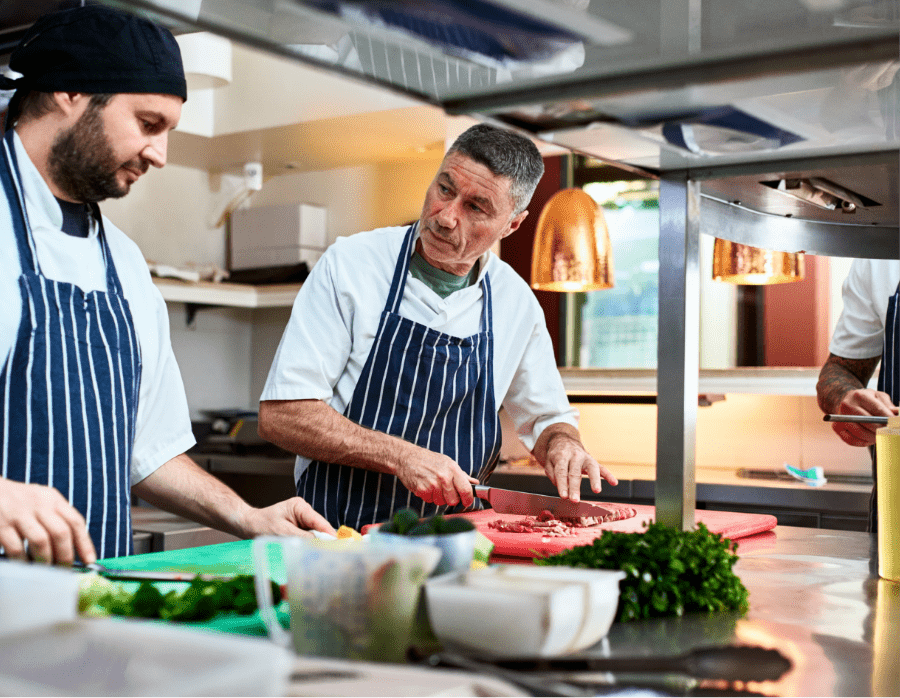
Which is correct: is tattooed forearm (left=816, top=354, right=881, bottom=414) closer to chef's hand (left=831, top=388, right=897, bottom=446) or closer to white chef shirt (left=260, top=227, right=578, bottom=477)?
chef's hand (left=831, top=388, right=897, bottom=446)

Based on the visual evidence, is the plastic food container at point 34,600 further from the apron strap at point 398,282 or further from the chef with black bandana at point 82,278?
the apron strap at point 398,282

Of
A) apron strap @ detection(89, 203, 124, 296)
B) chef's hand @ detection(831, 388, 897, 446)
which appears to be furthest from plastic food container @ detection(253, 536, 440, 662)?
chef's hand @ detection(831, 388, 897, 446)

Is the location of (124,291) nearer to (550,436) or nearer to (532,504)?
(532,504)

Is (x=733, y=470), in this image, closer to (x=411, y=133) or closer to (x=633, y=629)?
(x=411, y=133)

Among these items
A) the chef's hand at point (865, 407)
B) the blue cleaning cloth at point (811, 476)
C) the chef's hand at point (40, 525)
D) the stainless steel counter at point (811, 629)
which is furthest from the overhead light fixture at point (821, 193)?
the blue cleaning cloth at point (811, 476)

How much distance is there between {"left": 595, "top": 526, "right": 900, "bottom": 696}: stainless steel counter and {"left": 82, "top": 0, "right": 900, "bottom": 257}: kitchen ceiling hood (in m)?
0.53

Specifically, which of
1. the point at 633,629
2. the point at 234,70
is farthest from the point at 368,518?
the point at 234,70

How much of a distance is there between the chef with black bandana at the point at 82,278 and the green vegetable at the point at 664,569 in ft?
1.73

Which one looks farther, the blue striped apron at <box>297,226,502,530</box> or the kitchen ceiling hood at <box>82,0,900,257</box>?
the blue striped apron at <box>297,226,502,530</box>

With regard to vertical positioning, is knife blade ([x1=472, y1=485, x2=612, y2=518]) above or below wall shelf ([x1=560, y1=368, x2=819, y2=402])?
below

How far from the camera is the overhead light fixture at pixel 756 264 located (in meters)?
2.55

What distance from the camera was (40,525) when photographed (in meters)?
0.96

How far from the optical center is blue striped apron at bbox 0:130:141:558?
1368 millimetres

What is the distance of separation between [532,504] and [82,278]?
0.95 m
